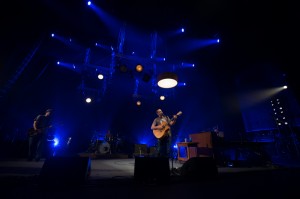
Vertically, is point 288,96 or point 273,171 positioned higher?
point 288,96

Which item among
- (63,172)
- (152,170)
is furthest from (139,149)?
(63,172)

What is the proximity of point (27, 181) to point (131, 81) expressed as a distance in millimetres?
8891

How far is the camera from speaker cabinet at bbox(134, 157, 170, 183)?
2807mm

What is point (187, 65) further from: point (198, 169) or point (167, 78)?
point (198, 169)

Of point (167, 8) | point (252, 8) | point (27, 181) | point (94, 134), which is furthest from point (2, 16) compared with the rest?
point (252, 8)

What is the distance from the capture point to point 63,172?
2459 millimetres

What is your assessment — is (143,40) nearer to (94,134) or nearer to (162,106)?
(162,106)

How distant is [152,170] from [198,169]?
1.10 m

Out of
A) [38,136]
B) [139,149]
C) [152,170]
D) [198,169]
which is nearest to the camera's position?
[152,170]

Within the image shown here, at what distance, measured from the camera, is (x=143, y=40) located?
8.45 m

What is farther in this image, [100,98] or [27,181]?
[100,98]

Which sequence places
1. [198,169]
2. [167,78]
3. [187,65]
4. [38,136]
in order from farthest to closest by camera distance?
1. [187,65]
2. [38,136]
3. [167,78]
4. [198,169]

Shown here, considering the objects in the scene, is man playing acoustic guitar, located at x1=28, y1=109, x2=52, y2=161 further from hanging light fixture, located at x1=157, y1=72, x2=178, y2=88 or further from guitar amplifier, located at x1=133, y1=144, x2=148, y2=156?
guitar amplifier, located at x1=133, y1=144, x2=148, y2=156

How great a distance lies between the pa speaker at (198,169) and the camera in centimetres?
321
